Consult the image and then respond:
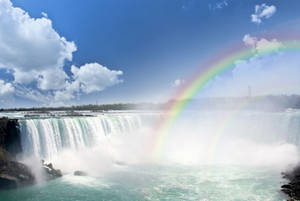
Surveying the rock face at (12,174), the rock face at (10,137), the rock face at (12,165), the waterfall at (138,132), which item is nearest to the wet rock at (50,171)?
the rock face at (12,165)

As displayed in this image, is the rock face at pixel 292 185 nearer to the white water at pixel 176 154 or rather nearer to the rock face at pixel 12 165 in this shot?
the white water at pixel 176 154

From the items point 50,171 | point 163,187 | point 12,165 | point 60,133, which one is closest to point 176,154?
point 163,187

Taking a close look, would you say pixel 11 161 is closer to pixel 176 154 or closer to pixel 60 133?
pixel 60 133

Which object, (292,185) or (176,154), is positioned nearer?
(292,185)

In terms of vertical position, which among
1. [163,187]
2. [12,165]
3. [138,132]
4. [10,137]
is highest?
[10,137]

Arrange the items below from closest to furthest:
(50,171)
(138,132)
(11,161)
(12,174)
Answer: (12,174) < (11,161) < (50,171) < (138,132)

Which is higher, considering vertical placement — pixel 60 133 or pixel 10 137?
pixel 10 137

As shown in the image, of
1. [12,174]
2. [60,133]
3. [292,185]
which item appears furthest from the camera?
[60,133]
